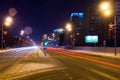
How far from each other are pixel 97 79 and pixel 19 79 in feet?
13.8

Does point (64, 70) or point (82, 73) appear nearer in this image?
point (82, 73)

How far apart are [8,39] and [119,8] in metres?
62.5

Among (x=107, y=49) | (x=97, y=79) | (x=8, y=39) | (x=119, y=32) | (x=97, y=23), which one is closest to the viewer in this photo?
(x=97, y=79)

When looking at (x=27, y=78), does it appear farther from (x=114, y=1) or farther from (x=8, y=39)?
(x=114, y=1)

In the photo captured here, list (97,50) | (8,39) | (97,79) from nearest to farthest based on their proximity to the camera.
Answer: (97,79)
(97,50)
(8,39)

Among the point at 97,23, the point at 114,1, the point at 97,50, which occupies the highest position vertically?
the point at 114,1

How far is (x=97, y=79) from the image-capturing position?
16.6 m

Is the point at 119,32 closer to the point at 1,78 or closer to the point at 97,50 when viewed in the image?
the point at 97,50

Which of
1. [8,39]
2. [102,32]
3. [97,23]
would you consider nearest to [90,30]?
[97,23]

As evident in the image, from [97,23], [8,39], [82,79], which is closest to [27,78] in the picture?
[82,79]

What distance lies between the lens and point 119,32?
167125 millimetres

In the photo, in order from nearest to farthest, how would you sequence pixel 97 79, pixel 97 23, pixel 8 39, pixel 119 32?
pixel 97 79
pixel 8 39
pixel 119 32
pixel 97 23

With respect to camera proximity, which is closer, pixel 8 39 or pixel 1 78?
pixel 1 78

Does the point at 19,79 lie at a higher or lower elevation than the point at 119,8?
lower
